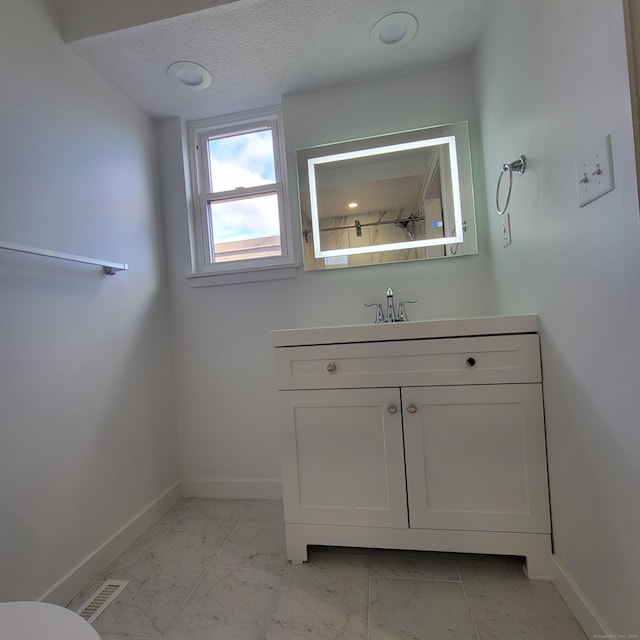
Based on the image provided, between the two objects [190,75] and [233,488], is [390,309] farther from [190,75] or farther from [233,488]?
[190,75]

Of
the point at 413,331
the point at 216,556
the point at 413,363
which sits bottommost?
the point at 216,556

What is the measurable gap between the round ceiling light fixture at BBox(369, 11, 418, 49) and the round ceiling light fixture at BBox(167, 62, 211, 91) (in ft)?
2.55

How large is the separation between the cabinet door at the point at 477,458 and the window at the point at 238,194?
1107 mm

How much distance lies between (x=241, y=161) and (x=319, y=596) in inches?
80.1

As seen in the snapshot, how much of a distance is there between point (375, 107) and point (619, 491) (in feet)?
5.80

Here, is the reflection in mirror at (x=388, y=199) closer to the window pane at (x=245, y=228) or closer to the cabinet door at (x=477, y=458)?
the window pane at (x=245, y=228)

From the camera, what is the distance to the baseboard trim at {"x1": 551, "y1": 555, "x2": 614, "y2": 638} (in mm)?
854

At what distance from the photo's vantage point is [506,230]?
133 centimetres

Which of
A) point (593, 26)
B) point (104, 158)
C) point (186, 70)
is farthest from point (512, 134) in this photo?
point (104, 158)

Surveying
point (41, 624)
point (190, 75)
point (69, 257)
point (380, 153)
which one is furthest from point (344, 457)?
point (190, 75)

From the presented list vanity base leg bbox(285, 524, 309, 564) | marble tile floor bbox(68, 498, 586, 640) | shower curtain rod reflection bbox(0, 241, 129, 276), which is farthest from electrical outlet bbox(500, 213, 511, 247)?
shower curtain rod reflection bbox(0, 241, 129, 276)

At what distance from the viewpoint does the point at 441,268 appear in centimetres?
164

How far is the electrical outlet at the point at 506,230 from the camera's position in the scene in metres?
1.31

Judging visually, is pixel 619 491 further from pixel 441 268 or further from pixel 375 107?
pixel 375 107
